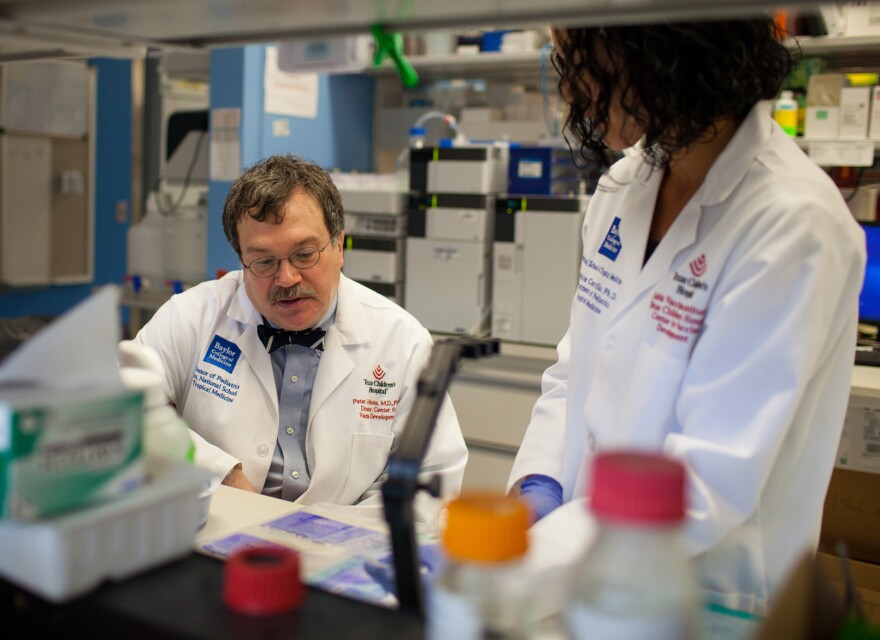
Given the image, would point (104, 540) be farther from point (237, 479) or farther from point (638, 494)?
point (237, 479)

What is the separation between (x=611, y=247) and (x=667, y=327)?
0.78 feet

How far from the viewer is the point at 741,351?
90 cm

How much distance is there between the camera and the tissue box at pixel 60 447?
0.57 metres

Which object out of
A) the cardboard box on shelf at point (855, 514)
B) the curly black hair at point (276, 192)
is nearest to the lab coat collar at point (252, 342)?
the curly black hair at point (276, 192)

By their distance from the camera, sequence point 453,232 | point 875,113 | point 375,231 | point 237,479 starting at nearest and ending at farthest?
point 237,479, point 875,113, point 453,232, point 375,231

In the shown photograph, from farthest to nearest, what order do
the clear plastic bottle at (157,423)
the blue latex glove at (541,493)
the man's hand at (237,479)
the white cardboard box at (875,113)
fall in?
the white cardboard box at (875,113) → the man's hand at (237,479) → the blue latex glove at (541,493) → the clear plastic bottle at (157,423)

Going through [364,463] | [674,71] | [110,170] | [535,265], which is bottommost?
[364,463]

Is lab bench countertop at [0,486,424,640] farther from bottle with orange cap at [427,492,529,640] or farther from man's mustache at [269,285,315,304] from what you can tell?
man's mustache at [269,285,315,304]

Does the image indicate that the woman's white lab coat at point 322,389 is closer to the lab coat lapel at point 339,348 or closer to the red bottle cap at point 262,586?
the lab coat lapel at point 339,348

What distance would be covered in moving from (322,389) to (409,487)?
3.32 ft

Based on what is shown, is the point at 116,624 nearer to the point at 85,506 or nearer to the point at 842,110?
the point at 85,506

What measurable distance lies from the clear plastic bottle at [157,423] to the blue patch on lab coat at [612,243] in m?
0.67

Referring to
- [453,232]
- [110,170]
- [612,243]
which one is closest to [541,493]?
[612,243]

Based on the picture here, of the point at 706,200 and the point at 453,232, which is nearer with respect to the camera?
the point at 706,200
